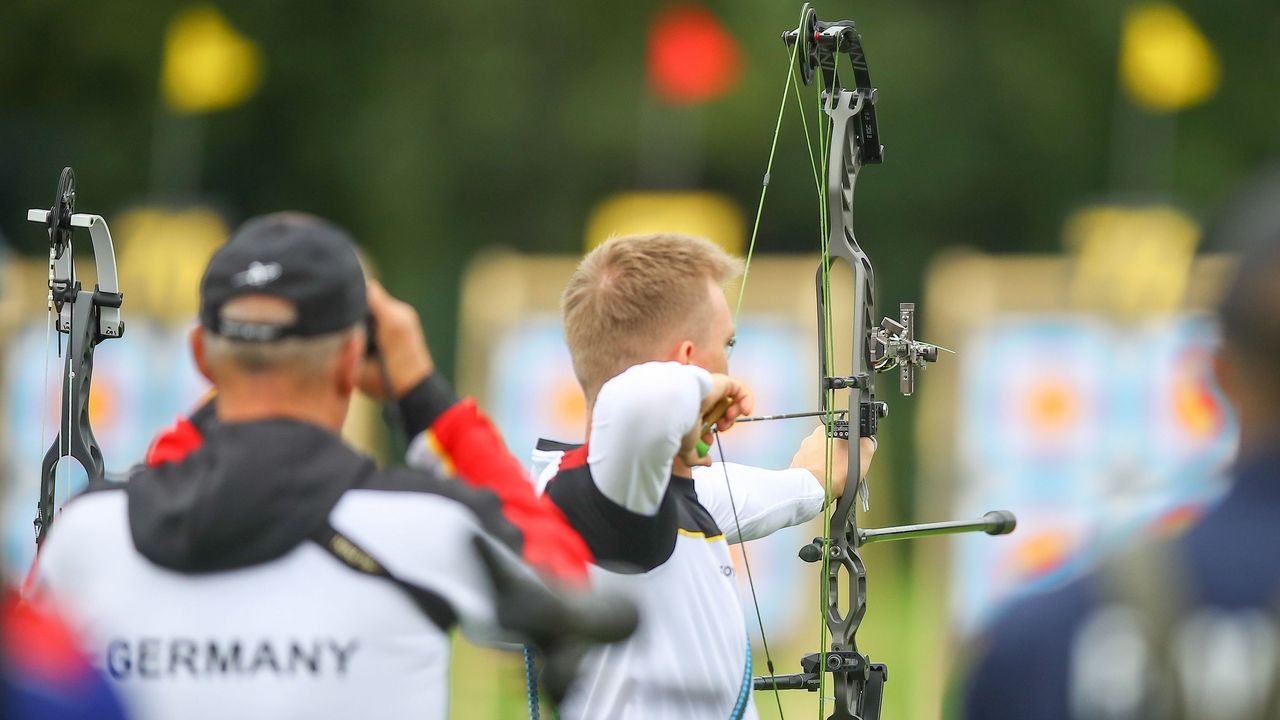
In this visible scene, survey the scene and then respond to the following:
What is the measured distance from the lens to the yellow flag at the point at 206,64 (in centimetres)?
955

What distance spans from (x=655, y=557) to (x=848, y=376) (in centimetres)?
73

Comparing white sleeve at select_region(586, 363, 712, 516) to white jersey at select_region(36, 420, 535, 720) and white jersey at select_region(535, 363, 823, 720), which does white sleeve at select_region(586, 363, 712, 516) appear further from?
white jersey at select_region(36, 420, 535, 720)

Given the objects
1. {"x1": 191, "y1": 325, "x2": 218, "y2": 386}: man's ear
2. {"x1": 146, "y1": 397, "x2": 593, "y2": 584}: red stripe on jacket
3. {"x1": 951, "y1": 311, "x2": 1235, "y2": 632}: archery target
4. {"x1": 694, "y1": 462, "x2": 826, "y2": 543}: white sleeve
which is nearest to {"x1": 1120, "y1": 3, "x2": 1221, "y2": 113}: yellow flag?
{"x1": 951, "y1": 311, "x2": 1235, "y2": 632}: archery target

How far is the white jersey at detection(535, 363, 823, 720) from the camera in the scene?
1.90m

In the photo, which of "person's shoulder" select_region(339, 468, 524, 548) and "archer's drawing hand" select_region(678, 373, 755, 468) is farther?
"archer's drawing hand" select_region(678, 373, 755, 468)

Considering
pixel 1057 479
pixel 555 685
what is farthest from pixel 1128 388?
pixel 555 685

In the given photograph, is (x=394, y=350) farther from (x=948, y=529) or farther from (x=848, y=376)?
(x=948, y=529)

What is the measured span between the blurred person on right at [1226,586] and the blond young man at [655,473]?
81cm

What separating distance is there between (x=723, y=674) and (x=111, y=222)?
9.06 metres

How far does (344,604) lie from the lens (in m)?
1.38

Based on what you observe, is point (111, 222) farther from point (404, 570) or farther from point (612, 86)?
point (404, 570)

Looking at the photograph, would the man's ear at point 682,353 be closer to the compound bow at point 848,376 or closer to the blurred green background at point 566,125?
the compound bow at point 848,376

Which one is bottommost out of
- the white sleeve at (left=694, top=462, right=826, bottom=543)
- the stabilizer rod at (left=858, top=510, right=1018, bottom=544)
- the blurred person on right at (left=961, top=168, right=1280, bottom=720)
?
the stabilizer rod at (left=858, top=510, right=1018, bottom=544)

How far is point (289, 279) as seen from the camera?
1.43 m
